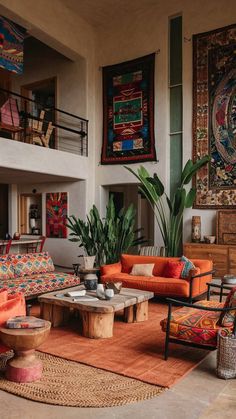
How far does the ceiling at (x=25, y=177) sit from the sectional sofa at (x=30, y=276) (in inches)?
93.2

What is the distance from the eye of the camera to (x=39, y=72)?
34.6 ft

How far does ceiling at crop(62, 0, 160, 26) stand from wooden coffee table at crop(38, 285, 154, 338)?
6803 millimetres

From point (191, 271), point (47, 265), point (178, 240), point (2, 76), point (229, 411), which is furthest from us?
point (2, 76)

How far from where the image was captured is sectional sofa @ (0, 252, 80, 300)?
211 inches

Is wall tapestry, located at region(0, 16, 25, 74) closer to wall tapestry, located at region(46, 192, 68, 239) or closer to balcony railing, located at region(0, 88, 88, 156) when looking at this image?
balcony railing, located at region(0, 88, 88, 156)

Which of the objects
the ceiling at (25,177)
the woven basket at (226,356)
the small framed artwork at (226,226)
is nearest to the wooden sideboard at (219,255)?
the small framed artwork at (226,226)

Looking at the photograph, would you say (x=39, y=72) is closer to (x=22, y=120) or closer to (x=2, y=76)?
(x=2, y=76)

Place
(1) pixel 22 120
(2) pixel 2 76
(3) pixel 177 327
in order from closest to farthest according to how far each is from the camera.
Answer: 1. (3) pixel 177 327
2. (1) pixel 22 120
3. (2) pixel 2 76

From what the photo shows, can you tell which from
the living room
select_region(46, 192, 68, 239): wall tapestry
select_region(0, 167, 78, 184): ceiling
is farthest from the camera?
select_region(46, 192, 68, 239): wall tapestry

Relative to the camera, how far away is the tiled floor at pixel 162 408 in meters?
2.67

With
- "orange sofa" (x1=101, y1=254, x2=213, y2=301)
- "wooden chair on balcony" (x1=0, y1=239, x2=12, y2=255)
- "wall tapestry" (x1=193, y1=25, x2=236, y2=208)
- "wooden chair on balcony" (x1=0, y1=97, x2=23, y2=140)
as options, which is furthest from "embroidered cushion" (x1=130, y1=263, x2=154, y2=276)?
"wooden chair on balcony" (x1=0, y1=97, x2=23, y2=140)

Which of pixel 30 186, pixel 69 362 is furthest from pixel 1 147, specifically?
pixel 69 362

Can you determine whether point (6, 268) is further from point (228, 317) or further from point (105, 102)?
point (105, 102)

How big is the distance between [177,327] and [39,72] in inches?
349
